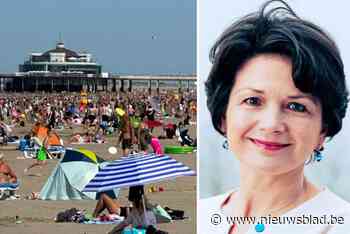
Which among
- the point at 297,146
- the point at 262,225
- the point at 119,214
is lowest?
the point at 119,214

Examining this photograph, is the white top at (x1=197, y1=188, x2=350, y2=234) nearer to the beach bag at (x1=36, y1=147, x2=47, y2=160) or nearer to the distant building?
the beach bag at (x1=36, y1=147, x2=47, y2=160)

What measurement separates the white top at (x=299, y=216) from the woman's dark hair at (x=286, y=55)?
33cm

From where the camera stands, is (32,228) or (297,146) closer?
(297,146)

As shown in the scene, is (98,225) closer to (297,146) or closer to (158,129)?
(297,146)

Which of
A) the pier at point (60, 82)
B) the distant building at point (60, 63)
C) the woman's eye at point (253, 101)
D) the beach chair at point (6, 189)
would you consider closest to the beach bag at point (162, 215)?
the beach chair at point (6, 189)

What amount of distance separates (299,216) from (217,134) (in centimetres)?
56

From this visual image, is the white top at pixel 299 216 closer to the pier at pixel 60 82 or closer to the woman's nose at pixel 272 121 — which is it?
the woman's nose at pixel 272 121

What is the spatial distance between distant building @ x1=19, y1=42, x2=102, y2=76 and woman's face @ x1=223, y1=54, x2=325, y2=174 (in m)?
119

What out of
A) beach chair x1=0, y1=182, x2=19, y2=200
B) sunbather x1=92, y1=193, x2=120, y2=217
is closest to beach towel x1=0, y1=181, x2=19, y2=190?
beach chair x1=0, y1=182, x2=19, y2=200

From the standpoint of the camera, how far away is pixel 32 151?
861 inches

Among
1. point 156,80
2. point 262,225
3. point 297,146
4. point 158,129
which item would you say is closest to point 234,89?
point 297,146

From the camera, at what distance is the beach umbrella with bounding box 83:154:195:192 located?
715 centimetres

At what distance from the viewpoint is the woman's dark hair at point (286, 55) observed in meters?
3.97

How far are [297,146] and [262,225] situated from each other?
424mm
